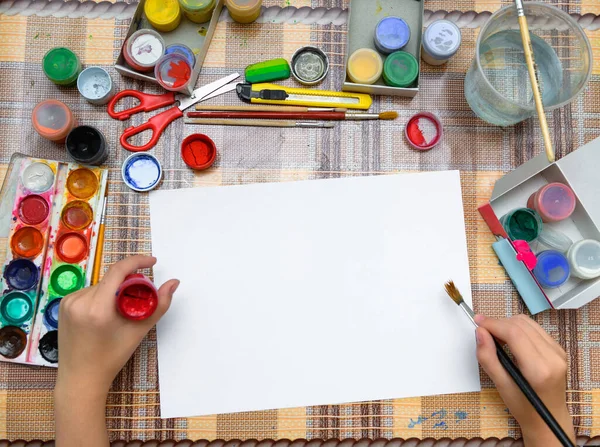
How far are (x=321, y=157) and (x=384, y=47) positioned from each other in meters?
0.23

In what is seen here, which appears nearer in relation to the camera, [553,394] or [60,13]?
[553,394]

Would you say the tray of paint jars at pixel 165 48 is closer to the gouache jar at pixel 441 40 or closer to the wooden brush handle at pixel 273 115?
the wooden brush handle at pixel 273 115

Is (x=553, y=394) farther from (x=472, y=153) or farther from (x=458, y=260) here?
(x=472, y=153)

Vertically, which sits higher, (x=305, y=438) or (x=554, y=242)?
(x=554, y=242)

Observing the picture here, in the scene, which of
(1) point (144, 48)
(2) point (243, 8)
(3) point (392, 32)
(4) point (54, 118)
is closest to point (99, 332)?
(4) point (54, 118)

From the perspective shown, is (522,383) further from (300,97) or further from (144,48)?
(144,48)

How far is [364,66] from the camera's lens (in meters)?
0.94

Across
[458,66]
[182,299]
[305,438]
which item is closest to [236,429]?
[305,438]

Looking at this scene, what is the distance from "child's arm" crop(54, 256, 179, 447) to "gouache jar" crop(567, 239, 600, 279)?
0.69 metres

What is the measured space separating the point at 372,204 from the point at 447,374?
0.33 m

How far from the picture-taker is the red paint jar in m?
0.84

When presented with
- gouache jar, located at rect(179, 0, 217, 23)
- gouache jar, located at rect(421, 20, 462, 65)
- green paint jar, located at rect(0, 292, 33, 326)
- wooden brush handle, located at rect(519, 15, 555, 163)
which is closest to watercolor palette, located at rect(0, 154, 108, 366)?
green paint jar, located at rect(0, 292, 33, 326)

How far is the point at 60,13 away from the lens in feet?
3.18

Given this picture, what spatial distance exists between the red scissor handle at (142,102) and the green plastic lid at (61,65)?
0.27ft
